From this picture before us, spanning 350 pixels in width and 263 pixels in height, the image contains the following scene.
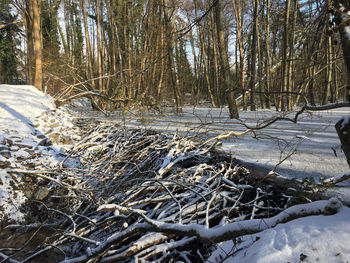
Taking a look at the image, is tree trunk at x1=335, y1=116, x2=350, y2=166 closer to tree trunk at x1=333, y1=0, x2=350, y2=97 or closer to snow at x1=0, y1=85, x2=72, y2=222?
tree trunk at x1=333, y1=0, x2=350, y2=97

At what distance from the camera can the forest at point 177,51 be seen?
228 cm

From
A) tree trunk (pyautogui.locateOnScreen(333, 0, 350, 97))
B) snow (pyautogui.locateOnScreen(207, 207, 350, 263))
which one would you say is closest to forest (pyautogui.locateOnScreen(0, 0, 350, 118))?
tree trunk (pyautogui.locateOnScreen(333, 0, 350, 97))

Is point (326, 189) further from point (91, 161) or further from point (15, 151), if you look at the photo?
point (15, 151)

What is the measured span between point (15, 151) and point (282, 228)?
4.96 m

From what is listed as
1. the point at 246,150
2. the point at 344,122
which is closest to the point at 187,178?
the point at 246,150

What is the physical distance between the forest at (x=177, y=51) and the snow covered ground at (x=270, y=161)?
74 cm

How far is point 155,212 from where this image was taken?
109 inches

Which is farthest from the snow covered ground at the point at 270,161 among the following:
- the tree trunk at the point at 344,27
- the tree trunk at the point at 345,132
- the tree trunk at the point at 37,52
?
the tree trunk at the point at 37,52

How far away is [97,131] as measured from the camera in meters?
6.00

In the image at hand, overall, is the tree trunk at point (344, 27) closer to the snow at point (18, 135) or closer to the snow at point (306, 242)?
the snow at point (306, 242)

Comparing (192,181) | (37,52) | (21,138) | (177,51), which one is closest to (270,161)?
(192,181)

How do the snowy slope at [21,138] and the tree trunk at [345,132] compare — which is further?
the snowy slope at [21,138]

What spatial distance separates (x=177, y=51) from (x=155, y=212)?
1735cm

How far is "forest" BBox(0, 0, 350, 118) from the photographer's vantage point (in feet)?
7.47
